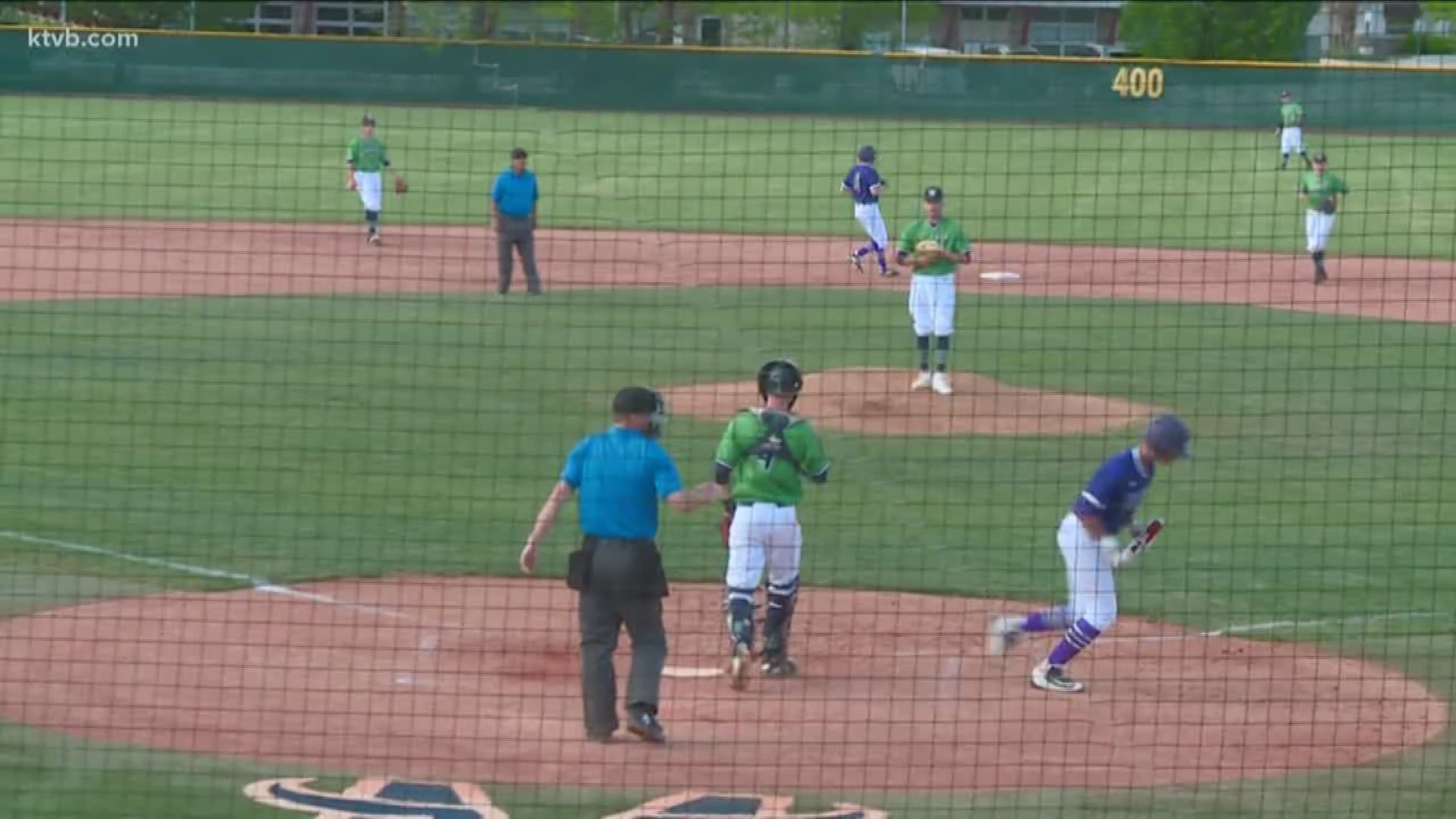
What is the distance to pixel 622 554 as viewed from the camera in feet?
34.7

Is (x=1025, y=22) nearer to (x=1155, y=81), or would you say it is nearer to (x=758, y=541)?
(x=1155, y=81)

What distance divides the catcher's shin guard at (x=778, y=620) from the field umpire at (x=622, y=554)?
1.16 metres

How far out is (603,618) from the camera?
419 inches

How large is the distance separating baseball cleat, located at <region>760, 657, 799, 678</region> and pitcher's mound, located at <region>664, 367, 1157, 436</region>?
6.47 meters

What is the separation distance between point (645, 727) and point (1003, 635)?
2.08 meters

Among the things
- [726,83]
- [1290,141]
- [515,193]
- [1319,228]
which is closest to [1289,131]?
[1290,141]

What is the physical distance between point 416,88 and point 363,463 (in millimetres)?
8282

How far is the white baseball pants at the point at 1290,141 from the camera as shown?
106ft

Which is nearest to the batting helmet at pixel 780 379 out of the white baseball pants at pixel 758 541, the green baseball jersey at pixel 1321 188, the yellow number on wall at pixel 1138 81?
the white baseball pants at pixel 758 541

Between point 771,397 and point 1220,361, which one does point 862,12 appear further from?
point 771,397

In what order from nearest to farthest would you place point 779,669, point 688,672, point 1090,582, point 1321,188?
1. point 1090,582
2. point 779,669
3. point 688,672
4. point 1321,188

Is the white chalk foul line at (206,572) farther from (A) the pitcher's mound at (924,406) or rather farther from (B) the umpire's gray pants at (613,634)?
(A) the pitcher's mound at (924,406)

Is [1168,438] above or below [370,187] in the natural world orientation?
below

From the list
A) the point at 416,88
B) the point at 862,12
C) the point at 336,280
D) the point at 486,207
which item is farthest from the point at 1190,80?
the point at 862,12
